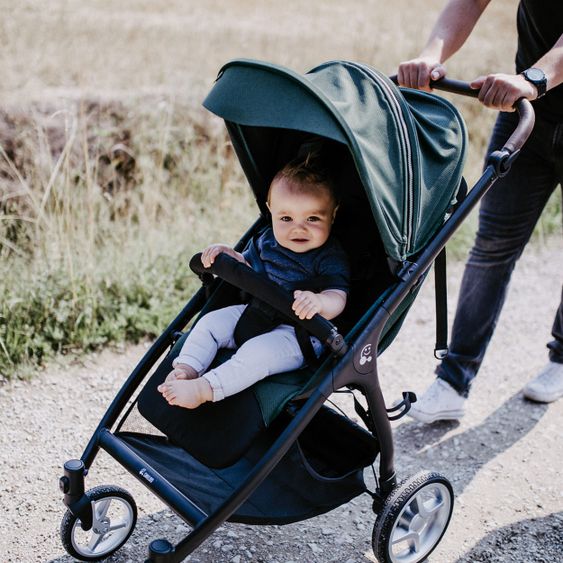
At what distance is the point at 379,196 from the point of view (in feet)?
7.75

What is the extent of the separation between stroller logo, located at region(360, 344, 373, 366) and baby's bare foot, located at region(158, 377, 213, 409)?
1.67 feet

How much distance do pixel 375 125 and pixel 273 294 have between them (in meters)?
0.64

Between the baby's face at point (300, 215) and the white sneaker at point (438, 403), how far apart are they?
4.13 ft

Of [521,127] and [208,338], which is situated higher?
[521,127]

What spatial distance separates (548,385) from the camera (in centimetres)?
382

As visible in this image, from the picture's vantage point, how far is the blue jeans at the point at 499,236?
10.6 feet

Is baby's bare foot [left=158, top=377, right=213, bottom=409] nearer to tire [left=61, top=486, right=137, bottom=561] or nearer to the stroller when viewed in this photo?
the stroller

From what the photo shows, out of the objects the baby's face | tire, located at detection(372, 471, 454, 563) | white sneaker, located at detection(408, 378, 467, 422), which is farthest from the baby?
white sneaker, located at detection(408, 378, 467, 422)

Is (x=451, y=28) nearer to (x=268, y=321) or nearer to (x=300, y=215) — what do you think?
(x=300, y=215)

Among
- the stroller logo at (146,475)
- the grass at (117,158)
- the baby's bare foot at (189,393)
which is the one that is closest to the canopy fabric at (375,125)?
the baby's bare foot at (189,393)

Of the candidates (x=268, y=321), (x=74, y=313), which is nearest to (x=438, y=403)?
(x=268, y=321)

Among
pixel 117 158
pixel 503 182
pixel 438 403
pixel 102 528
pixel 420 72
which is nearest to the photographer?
pixel 102 528

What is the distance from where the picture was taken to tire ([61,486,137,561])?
8.59 ft

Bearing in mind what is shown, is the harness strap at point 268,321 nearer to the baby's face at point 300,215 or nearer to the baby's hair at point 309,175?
the baby's face at point 300,215
